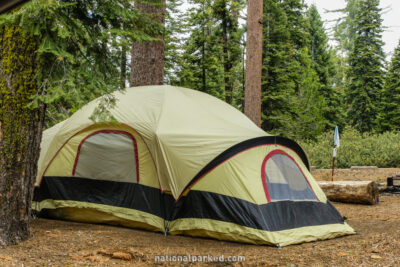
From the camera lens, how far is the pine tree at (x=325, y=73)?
27.6 meters

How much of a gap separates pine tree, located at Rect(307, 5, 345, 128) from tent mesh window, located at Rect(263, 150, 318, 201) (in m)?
21.4

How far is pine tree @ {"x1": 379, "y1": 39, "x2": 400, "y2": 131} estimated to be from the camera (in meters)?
24.0

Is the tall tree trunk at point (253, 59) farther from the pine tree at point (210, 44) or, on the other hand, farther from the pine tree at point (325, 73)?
the pine tree at point (325, 73)

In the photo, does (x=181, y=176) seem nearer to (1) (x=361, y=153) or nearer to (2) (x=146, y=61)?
(2) (x=146, y=61)

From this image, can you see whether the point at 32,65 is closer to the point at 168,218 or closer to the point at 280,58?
the point at 168,218

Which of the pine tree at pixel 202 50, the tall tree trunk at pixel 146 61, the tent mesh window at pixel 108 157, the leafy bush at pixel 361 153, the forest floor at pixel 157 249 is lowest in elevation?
the forest floor at pixel 157 249

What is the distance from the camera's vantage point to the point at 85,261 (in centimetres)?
363

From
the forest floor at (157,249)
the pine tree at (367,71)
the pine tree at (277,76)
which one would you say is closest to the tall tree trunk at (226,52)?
the pine tree at (277,76)

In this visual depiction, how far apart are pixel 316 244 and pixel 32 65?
406cm

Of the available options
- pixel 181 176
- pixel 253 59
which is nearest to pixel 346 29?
pixel 253 59

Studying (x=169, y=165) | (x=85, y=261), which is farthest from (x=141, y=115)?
(x=85, y=261)

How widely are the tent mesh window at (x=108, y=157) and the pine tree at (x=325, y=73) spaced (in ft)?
72.9

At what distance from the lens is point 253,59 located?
31.8ft

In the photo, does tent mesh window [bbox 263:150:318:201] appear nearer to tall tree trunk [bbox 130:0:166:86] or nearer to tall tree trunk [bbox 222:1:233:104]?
tall tree trunk [bbox 130:0:166:86]
